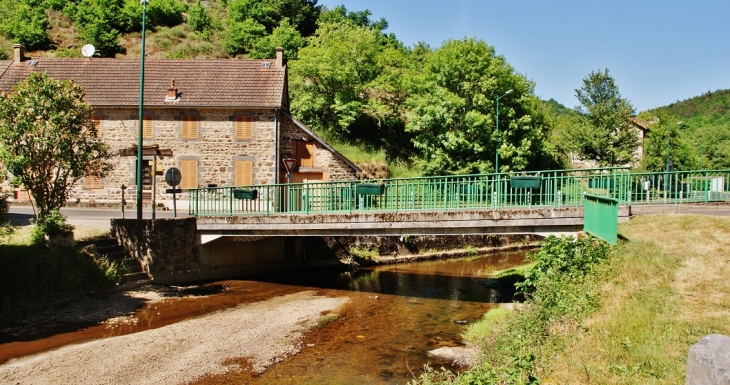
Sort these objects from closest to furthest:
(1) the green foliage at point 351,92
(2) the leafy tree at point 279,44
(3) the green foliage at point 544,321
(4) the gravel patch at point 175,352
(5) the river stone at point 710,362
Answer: (5) the river stone at point 710,362
(3) the green foliage at point 544,321
(4) the gravel patch at point 175,352
(1) the green foliage at point 351,92
(2) the leafy tree at point 279,44

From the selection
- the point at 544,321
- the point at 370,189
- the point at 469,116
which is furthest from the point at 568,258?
the point at 469,116

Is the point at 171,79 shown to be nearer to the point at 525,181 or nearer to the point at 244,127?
the point at 244,127

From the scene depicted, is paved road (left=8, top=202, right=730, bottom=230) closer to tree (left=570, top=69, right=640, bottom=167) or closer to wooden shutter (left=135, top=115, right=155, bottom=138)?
wooden shutter (left=135, top=115, right=155, bottom=138)

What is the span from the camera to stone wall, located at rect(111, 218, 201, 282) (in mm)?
18047

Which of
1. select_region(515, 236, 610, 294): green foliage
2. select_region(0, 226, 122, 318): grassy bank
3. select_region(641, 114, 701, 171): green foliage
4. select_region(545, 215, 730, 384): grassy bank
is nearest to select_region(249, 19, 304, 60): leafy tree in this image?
select_region(641, 114, 701, 171): green foliage

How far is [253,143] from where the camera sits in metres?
28.4

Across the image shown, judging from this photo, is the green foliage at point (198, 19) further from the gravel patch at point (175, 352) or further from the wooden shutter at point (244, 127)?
the gravel patch at point (175, 352)

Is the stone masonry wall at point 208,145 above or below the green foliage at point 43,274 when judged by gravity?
above

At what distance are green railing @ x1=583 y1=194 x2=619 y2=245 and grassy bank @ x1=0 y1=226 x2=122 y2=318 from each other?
43.3 feet

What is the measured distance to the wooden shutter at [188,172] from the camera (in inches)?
1117

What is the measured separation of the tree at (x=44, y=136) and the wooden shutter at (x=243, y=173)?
39.1 ft

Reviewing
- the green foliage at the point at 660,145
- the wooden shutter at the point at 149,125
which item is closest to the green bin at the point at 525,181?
the wooden shutter at the point at 149,125

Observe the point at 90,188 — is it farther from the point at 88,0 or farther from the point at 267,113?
the point at 88,0

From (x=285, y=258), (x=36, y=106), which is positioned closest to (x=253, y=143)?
(x=285, y=258)
